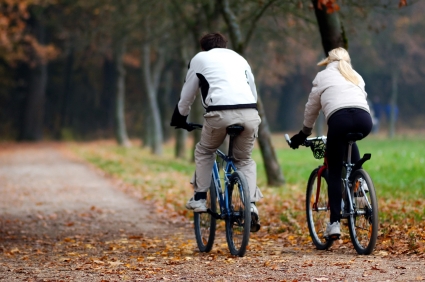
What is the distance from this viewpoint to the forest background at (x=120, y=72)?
1158 inches

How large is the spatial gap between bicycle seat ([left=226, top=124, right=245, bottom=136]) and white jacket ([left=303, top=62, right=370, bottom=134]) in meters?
0.65

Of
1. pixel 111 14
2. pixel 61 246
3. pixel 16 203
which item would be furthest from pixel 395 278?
pixel 111 14

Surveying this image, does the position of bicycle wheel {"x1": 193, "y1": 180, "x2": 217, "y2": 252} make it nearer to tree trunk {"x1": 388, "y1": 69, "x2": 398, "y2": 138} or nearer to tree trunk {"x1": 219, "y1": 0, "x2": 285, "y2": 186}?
tree trunk {"x1": 219, "y1": 0, "x2": 285, "y2": 186}

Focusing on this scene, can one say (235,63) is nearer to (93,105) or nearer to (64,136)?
(64,136)

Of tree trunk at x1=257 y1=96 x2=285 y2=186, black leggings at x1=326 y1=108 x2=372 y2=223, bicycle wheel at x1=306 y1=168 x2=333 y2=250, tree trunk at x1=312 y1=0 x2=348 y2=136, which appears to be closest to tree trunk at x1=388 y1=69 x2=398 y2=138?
tree trunk at x1=257 y1=96 x2=285 y2=186

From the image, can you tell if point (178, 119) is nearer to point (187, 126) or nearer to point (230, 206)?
point (187, 126)

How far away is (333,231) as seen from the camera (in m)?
7.01

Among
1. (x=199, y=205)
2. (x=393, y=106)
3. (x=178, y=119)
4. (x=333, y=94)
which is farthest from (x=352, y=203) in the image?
(x=393, y=106)

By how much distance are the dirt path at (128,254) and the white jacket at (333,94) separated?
1253mm

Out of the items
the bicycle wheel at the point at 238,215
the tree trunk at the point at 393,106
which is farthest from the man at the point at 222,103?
the tree trunk at the point at 393,106

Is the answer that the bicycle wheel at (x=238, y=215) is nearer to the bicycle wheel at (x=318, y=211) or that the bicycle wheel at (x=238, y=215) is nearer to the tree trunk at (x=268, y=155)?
the bicycle wheel at (x=318, y=211)

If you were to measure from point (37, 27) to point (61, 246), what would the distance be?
33510 millimetres

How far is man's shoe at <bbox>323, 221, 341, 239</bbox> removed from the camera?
6.99 meters

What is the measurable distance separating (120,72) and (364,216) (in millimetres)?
28411
